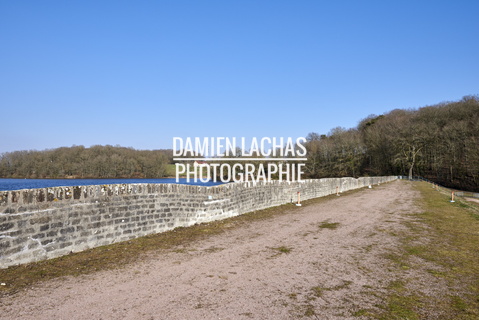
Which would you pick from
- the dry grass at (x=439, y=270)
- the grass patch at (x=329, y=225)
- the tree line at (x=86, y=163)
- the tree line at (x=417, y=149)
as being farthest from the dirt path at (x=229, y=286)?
the tree line at (x=86, y=163)

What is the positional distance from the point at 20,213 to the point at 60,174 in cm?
6535

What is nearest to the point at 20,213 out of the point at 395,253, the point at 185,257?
the point at 185,257

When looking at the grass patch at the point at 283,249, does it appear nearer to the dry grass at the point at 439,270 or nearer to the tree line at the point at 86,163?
the dry grass at the point at 439,270

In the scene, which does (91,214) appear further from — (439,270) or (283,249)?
(439,270)

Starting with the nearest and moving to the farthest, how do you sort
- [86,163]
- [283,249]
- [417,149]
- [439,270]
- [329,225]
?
[439,270] → [283,249] → [329,225] → [417,149] → [86,163]

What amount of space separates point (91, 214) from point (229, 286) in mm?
3365

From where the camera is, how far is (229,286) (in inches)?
149


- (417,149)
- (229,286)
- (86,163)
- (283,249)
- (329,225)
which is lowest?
(329,225)

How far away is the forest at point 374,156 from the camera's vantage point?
44.1m

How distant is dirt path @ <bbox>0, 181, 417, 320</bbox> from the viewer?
121 inches

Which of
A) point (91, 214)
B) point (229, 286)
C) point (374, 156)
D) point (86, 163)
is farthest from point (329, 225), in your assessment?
point (86, 163)

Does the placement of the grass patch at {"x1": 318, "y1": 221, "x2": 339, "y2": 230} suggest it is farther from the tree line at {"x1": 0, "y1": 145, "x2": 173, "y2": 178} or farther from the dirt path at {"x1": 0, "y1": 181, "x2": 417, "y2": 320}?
the tree line at {"x1": 0, "y1": 145, "x2": 173, "y2": 178}

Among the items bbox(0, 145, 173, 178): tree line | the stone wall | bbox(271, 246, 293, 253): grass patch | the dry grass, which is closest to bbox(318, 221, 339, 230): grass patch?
the dry grass

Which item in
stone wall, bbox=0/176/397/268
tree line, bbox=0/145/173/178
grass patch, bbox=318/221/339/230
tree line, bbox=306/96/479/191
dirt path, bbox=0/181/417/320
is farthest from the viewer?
tree line, bbox=0/145/173/178
